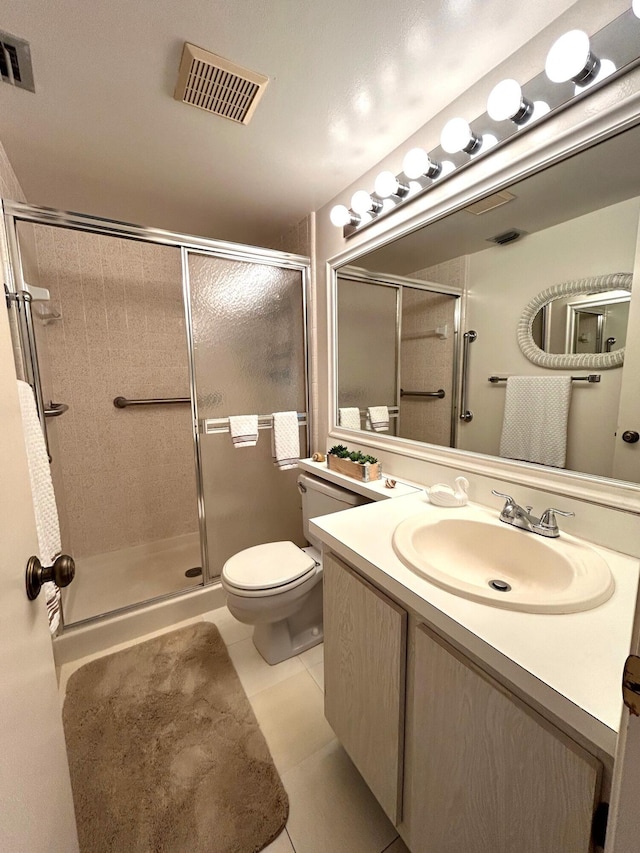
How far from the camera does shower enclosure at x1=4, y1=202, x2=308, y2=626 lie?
1778 millimetres

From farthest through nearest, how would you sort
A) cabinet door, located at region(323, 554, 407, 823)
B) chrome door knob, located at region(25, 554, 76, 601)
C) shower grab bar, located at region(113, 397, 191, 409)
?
shower grab bar, located at region(113, 397, 191, 409) < cabinet door, located at region(323, 554, 407, 823) < chrome door knob, located at region(25, 554, 76, 601)

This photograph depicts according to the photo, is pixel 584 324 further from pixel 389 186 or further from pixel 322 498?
pixel 322 498

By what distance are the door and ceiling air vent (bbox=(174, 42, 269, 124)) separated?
1045 mm

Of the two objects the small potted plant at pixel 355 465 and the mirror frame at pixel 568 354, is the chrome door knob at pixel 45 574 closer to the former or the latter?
the small potted plant at pixel 355 465

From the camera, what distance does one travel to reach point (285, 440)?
6.64 feet

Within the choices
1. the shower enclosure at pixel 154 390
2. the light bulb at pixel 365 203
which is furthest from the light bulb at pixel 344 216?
the shower enclosure at pixel 154 390

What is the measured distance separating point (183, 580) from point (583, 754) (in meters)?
2.10

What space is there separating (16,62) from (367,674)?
2.05m

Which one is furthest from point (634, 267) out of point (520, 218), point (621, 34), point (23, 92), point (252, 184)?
point (23, 92)

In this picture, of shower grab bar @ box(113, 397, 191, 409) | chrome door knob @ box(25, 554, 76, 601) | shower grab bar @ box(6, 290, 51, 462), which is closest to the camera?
chrome door knob @ box(25, 554, 76, 601)

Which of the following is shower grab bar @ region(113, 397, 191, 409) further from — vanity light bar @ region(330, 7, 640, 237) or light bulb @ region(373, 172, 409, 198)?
vanity light bar @ region(330, 7, 640, 237)

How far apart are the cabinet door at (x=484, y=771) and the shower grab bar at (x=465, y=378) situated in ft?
2.68

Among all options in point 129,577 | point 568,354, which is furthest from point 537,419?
point 129,577

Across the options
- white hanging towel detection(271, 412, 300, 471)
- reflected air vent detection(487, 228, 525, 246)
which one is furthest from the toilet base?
reflected air vent detection(487, 228, 525, 246)
